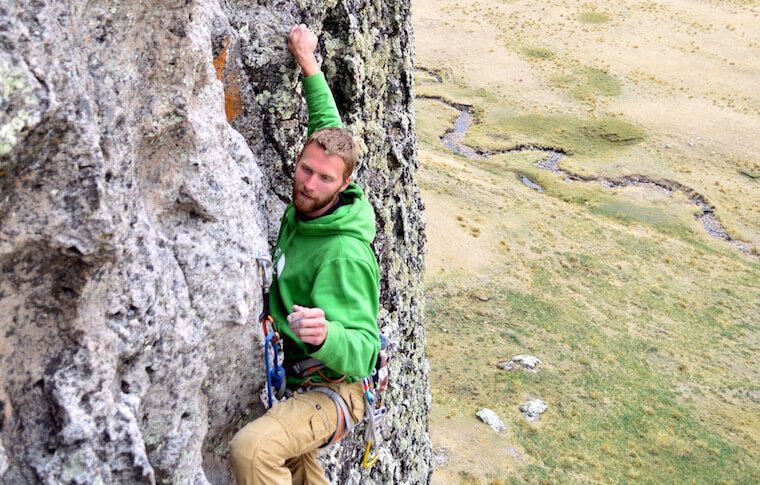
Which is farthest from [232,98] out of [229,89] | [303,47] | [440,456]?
[440,456]

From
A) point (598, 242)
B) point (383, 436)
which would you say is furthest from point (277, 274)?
point (598, 242)

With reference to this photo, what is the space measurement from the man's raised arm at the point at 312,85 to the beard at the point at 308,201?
1.84 metres

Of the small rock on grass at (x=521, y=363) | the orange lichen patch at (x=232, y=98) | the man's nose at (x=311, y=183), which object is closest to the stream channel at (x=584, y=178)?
the small rock on grass at (x=521, y=363)

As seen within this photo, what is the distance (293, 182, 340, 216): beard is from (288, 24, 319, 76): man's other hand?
231 cm

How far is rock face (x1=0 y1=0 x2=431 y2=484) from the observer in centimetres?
363

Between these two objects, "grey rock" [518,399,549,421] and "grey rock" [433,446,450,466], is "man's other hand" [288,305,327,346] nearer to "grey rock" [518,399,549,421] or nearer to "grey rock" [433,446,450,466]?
"grey rock" [433,446,450,466]

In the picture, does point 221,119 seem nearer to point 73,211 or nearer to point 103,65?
point 103,65

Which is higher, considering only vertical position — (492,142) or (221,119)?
(221,119)

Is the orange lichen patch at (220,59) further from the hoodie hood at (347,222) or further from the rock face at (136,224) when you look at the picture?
the hoodie hood at (347,222)

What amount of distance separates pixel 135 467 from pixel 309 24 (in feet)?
19.1

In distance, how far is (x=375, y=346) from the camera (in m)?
5.22

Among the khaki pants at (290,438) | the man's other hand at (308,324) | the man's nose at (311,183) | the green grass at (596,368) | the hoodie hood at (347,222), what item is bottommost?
the green grass at (596,368)

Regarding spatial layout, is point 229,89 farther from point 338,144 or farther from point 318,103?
point 338,144

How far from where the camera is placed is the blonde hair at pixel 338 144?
5383mm
